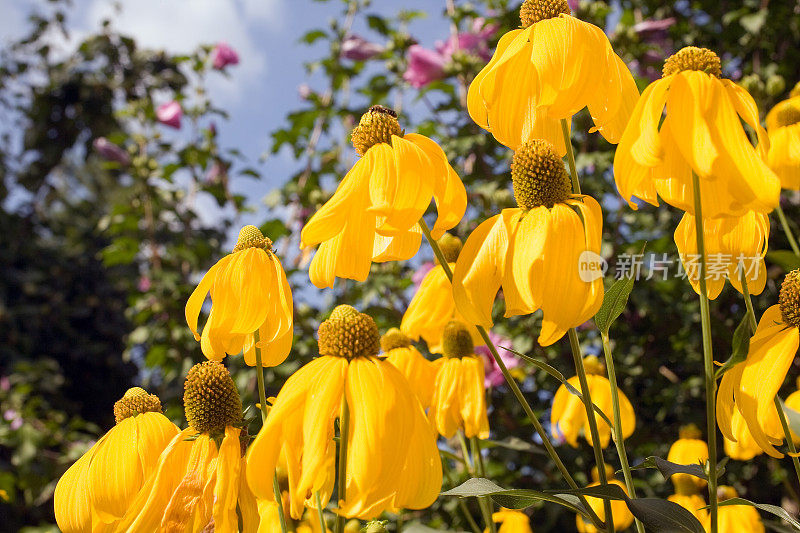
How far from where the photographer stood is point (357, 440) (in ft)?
2.00

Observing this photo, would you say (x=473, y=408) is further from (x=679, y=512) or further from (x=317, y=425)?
(x=317, y=425)

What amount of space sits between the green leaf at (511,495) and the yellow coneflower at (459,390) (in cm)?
41

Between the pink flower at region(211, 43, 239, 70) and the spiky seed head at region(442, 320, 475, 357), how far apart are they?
3023 mm

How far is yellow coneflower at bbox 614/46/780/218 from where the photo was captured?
64 centimetres

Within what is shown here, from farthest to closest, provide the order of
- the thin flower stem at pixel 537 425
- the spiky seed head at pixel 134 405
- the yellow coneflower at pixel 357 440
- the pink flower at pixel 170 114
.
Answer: the pink flower at pixel 170 114
the spiky seed head at pixel 134 405
the thin flower stem at pixel 537 425
the yellow coneflower at pixel 357 440

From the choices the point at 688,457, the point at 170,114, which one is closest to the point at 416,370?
the point at 688,457

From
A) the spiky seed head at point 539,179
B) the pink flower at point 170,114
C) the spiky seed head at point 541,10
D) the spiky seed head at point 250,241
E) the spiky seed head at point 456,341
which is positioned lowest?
the spiky seed head at point 456,341

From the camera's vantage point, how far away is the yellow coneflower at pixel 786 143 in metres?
1.40

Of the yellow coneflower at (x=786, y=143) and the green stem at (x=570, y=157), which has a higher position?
the yellow coneflower at (x=786, y=143)

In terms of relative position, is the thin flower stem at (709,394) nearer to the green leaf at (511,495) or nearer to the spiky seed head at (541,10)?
the green leaf at (511,495)

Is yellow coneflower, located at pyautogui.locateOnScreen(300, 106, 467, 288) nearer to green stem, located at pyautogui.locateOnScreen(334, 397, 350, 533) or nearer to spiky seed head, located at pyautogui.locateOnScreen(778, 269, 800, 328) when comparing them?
green stem, located at pyautogui.locateOnScreen(334, 397, 350, 533)

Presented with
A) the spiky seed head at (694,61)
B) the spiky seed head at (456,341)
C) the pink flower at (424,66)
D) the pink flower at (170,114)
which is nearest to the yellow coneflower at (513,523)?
the spiky seed head at (456,341)

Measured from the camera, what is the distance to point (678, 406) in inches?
84.7

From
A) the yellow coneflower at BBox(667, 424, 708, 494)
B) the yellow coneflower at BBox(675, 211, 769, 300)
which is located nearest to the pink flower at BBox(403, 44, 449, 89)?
the yellow coneflower at BBox(667, 424, 708, 494)
